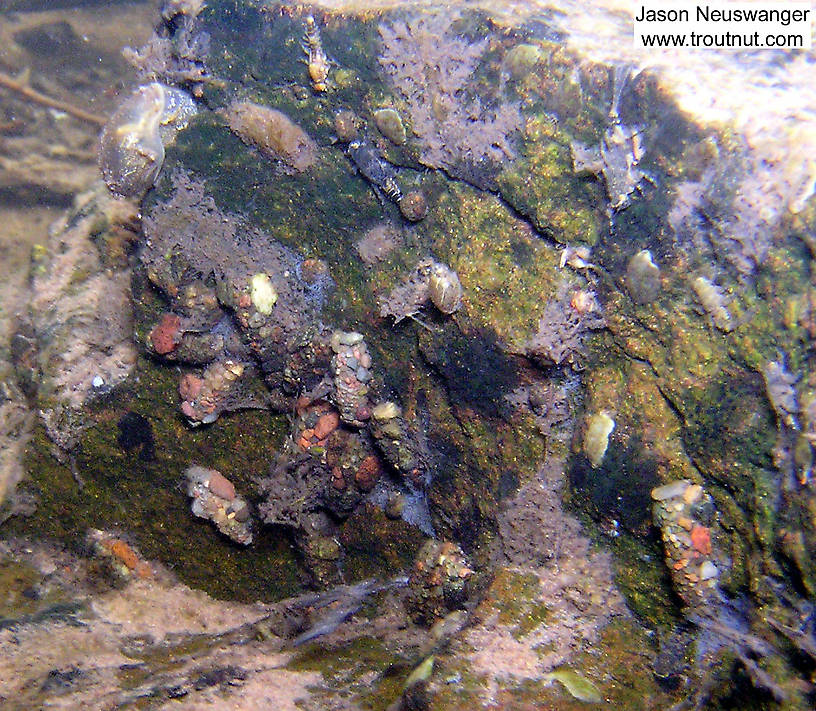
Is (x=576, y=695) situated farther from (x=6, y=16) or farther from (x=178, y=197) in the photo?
(x=6, y=16)

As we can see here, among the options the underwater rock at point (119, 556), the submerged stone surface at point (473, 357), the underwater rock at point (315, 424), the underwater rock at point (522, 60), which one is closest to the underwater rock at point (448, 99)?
the submerged stone surface at point (473, 357)

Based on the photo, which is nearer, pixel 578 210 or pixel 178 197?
pixel 578 210

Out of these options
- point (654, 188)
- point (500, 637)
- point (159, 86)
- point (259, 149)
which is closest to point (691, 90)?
point (654, 188)

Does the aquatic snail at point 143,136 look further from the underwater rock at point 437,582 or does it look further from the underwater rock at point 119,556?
the underwater rock at point 437,582

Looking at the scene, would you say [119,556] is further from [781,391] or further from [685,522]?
[781,391]

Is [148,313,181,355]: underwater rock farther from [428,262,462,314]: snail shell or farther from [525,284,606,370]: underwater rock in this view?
[525,284,606,370]: underwater rock

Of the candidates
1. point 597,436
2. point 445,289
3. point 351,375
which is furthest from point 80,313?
point 597,436
